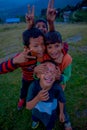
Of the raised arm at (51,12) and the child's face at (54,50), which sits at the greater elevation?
the raised arm at (51,12)

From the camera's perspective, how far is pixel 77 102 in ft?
→ 14.2

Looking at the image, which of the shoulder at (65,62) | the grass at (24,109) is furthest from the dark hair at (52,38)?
the grass at (24,109)

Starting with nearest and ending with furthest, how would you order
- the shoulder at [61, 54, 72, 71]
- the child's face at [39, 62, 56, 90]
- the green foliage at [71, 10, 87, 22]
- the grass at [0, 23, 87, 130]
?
1. the child's face at [39, 62, 56, 90]
2. the shoulder at [61, 54, 72, 71]
3. the grass at [0, 23, 87, 130]
4. the green foliage at [71, 10, 87, 22]

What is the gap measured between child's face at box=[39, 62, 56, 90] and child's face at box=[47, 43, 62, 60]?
0.57ft

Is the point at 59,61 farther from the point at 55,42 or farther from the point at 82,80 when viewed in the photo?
the point at 82,80

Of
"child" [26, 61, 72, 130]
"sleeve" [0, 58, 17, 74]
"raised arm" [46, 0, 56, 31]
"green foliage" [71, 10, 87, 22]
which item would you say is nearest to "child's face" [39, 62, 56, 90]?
"child" [26, 61, 72, 130]

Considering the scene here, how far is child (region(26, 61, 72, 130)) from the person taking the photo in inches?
108

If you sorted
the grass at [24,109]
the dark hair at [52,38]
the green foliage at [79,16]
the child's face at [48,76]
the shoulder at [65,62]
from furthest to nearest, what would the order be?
the green foliage at [79,16] < the grass at [24,109] < the shoulder at [65,62] < the dark hair at [52,38] < the child's face at [48,76]

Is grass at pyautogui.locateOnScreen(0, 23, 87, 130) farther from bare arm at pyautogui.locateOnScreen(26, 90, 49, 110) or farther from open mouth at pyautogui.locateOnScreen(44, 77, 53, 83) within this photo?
open mouth at pyautogui.locateOnScreen(44, 77, 53, 83)

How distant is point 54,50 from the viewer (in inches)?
114

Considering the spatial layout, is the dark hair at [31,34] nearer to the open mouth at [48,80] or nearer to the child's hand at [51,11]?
the child's hand at [51,11]

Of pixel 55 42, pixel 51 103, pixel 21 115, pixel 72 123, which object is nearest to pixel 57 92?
pixel 51 103

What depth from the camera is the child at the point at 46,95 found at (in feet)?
8.98

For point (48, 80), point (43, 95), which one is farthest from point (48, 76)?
point (43, 95)
